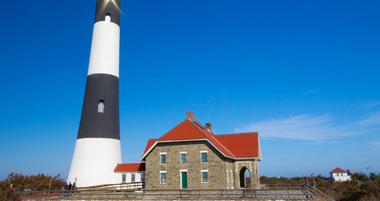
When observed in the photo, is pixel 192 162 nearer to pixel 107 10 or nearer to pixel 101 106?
pixel 101 106

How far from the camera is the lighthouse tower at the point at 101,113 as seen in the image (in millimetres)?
24422

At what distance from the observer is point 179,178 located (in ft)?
79.5

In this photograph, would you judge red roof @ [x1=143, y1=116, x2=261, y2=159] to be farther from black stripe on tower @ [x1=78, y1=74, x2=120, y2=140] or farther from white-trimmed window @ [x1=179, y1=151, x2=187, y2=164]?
black stripe on tower @ [x1=78, y1=74, x2=120, y2=140]

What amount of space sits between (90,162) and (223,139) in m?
12.2

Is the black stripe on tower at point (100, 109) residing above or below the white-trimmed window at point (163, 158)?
above

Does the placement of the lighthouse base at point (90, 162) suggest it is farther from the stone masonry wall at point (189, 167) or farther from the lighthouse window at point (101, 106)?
the stone masonry wall at point (189, 167)

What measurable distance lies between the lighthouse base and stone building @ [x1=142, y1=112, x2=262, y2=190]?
3.23 metres

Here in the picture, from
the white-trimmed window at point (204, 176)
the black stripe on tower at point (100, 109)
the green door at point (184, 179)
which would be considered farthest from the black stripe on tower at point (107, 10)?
the white-trimmed window at point (204, 176)

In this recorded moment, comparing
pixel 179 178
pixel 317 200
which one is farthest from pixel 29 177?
pixel 317 200

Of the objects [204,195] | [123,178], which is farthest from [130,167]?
[204,195]

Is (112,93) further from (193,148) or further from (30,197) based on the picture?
(30,197)

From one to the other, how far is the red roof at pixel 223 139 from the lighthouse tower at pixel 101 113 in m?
3.42

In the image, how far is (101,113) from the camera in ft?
83.1

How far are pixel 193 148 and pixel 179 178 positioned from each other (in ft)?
8.56
